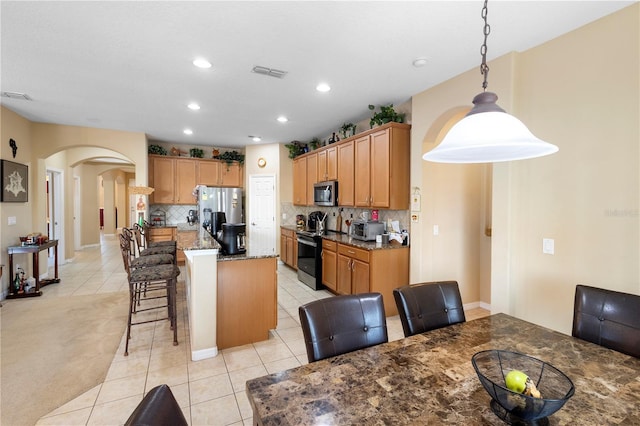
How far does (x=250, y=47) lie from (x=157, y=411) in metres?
2.64

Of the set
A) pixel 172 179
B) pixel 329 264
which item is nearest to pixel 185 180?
pixel 172 179

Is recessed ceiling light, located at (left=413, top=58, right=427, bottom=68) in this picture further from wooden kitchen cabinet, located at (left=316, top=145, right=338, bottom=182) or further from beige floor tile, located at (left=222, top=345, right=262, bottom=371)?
beige floor tile, located at (left=222, top=345, right=262, bottom=371)

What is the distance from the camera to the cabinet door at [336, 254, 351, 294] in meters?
4.09

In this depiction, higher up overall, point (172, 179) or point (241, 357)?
point (172, 179)

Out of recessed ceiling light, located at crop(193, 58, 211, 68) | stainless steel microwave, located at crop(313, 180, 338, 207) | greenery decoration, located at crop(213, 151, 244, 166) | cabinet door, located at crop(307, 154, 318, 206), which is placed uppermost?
recessed ceiling light, located at crop(193, 58, 211, 68)

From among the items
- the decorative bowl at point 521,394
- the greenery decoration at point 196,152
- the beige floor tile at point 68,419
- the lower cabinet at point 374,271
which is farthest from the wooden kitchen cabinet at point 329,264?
the greenery decoration at point 196,152

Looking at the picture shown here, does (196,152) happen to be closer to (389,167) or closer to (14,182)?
(14,182)

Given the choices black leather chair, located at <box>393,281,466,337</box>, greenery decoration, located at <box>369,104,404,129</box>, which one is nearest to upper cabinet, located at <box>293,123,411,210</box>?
greenery decoration, located at <box>369,104,404,129</box>

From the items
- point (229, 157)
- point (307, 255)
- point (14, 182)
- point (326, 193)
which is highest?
point (229, 157)

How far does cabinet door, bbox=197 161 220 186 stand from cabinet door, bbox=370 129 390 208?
4186 millimetres

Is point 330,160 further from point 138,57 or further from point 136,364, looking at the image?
point 136,364

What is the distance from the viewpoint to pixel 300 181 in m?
6.21

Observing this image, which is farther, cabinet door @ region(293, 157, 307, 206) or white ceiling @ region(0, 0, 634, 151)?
cabinet door @ region(293, 157, 307, 206)

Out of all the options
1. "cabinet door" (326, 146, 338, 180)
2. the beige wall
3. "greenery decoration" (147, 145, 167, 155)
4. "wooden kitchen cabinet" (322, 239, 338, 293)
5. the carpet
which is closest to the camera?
the beige wall
